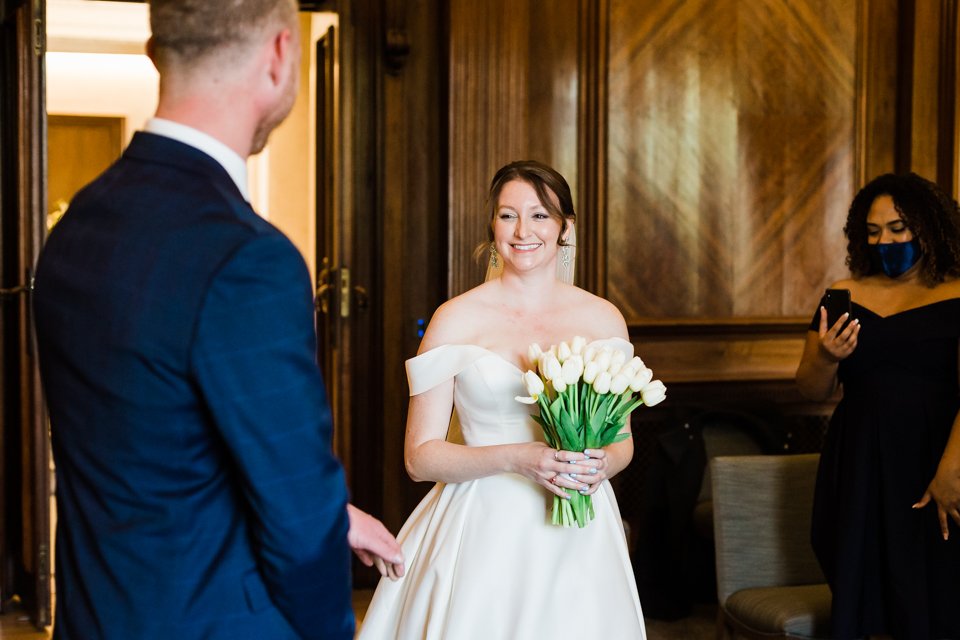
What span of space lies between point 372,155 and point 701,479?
79.5 inches

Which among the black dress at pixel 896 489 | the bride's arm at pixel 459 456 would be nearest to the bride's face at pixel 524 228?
the bride's arm at pixel 459 456

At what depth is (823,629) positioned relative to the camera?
329cm

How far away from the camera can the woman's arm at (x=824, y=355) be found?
3.42m

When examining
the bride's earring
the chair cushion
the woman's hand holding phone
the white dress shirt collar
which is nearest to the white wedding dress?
the bride's earring

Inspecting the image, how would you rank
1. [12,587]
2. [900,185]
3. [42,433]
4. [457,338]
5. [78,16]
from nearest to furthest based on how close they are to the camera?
[457,338]
[900,185]
[42,433]
[12,587]
[78,16]

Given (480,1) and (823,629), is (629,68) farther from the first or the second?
(823,629)

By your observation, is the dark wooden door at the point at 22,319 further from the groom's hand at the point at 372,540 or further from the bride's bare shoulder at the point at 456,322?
the groom's hand at the point at 372,540

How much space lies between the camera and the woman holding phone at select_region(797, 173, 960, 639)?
330 centimetres

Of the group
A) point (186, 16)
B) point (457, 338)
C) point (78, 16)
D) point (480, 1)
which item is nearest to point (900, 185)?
point (457, 338)

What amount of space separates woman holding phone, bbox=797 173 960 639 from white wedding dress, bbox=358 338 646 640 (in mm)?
991

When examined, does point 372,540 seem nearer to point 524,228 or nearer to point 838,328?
point 524,228

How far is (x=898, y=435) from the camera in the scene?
339cm

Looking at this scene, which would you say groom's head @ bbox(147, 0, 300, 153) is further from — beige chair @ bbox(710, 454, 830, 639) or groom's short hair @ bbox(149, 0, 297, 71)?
beige chair @ bbox(710, 454, 830, 639)

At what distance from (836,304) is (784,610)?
3.08ft
